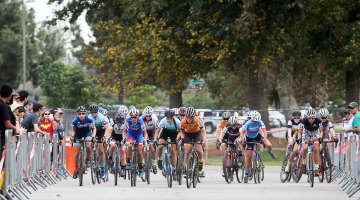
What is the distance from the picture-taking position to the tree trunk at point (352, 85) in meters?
53.0

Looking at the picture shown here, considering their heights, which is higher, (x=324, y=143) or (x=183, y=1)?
(x=183, y=1)

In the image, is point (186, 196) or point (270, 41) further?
point (270, 41)

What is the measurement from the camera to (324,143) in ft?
93.4

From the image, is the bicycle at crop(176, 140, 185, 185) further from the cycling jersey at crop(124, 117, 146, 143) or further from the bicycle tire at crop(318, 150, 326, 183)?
the bicycle tire at crop(318, 150, 326, 183)

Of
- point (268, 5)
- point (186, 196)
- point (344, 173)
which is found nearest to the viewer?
point (186, 196)

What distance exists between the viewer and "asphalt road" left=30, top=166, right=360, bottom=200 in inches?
896

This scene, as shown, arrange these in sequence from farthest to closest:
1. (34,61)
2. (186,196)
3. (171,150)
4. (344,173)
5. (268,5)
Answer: (34,61)
(268,5)
(171,150)
(344,173)
(186,196)

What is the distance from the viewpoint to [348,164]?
25.7 m

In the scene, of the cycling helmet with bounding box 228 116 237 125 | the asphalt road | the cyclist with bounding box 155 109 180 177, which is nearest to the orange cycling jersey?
the cyclist with bounding box 155 109 180 177

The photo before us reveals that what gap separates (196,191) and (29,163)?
3.53 meters

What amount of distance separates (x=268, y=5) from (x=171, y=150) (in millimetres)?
18947

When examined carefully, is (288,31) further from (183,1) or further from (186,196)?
(186,196)

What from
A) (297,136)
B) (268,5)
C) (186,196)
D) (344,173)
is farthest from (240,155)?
(268,5)

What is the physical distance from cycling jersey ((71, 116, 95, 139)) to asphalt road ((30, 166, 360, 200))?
1153mm
